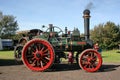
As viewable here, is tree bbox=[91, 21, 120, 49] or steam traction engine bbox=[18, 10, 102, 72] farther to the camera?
tree bbox=[91, 21, 120, 49]

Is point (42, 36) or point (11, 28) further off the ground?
point (11, 28)

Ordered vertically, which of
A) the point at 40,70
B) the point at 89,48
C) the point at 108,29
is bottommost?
the point at 40,70

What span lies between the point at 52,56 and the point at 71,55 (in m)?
2.05

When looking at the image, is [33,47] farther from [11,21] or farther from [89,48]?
[11,21]

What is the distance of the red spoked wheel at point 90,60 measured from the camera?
13031mm

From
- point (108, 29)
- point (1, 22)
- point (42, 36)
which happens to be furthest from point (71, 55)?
point (1, 22)

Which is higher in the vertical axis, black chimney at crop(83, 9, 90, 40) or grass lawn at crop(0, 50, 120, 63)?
black chimney at crop(83, 9, 90, 40)

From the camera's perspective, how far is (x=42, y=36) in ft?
45.4

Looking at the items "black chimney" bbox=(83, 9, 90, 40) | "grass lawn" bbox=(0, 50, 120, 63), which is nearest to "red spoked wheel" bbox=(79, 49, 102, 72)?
"black chimney" bbox=(83, 9, 90, 40)

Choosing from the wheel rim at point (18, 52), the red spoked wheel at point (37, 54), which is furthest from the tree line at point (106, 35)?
the red spoked wheel at point (37, 54)

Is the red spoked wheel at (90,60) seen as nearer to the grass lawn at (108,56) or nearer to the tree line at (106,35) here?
the grass lawn at (108,56)

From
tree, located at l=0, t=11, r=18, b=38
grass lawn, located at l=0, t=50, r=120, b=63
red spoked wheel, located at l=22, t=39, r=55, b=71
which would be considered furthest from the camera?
tree, located at l=0, t=11, r=18, b=38

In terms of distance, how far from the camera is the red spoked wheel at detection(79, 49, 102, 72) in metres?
13.0

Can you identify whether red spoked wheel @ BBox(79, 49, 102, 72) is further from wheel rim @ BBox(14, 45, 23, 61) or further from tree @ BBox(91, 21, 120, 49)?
tree @ BBox(91, 21, 120, 49)
